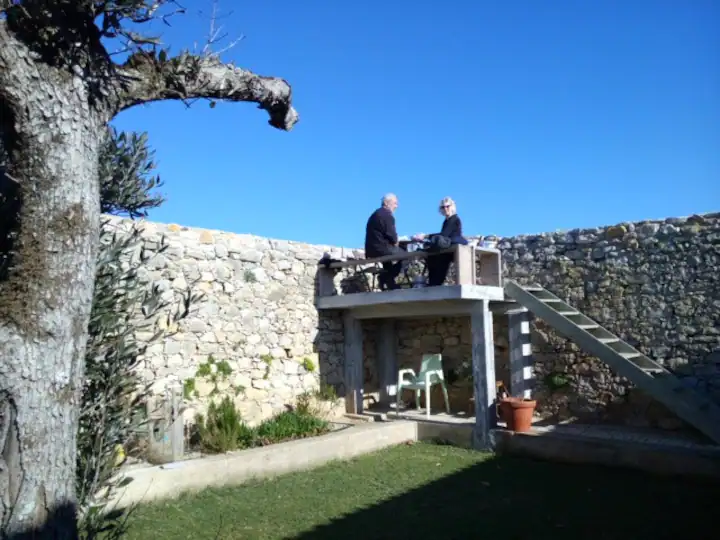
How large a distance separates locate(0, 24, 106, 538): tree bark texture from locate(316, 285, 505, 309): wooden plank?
6066mm

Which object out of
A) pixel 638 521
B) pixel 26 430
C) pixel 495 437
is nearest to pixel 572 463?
pixel 495 437

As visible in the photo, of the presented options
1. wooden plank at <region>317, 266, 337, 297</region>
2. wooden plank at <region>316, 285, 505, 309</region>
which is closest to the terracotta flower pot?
wooden plank at <region>316, 285, 505, 309</region>

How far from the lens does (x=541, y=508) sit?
5.83m

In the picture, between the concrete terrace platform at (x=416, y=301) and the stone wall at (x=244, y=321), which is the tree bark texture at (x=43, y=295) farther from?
the concrete terrace platform at (x=416, y=301)

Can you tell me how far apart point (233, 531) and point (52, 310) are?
3497 millimetres

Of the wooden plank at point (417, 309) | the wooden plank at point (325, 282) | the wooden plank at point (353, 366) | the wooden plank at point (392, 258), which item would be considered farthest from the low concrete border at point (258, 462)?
the wooden plank at point (392, 258)

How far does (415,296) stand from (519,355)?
196cm

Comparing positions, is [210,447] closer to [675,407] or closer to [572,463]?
[572,463]

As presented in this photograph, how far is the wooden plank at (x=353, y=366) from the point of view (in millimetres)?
9805

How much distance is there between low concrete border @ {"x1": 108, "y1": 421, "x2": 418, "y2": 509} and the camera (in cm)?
608

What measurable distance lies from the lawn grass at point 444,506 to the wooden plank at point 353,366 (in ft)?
7.38

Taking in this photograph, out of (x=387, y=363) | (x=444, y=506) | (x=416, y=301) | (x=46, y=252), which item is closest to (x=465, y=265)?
(x=416, y=301)

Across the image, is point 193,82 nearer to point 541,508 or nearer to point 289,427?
point 541,508

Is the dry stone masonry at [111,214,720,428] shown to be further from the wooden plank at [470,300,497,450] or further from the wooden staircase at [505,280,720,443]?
the wooden plank at [470,300,497,450]
